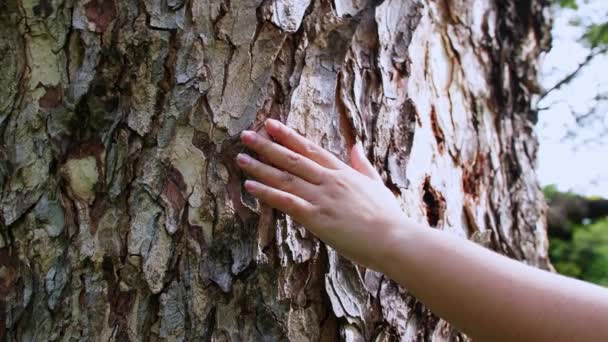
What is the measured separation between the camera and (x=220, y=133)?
0.98 metres

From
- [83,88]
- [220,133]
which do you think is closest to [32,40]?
[83,88]

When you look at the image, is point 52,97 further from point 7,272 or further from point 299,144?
point 299,144

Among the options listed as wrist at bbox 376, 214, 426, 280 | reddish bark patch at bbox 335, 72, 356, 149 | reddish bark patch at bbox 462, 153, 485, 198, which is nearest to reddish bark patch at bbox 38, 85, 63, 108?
reddish bark patch at bbox 335, 72, 356, 149

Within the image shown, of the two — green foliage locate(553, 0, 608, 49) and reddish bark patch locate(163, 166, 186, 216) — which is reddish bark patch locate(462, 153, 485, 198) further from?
green foliage locate(553, 0, 608, 49)

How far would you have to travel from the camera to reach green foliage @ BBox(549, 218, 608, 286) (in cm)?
294

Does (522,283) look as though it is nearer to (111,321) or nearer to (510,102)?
(111,321)

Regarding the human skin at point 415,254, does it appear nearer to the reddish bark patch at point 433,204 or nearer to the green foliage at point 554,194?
the reddish bark patch at point 433,204

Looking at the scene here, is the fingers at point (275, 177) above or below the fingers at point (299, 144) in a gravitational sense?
below

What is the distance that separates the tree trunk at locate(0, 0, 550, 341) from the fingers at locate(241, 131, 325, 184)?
0.12 ft

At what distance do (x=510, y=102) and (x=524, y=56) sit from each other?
0.54 feet

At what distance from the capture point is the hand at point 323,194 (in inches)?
35.6

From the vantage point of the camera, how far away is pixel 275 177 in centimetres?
95

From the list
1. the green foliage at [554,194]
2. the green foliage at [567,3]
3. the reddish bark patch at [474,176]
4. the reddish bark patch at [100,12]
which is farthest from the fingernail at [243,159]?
the green foliage at [567,3]

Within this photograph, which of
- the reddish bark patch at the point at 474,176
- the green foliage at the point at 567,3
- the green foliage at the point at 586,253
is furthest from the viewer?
the green foliage at the point at 567,3
